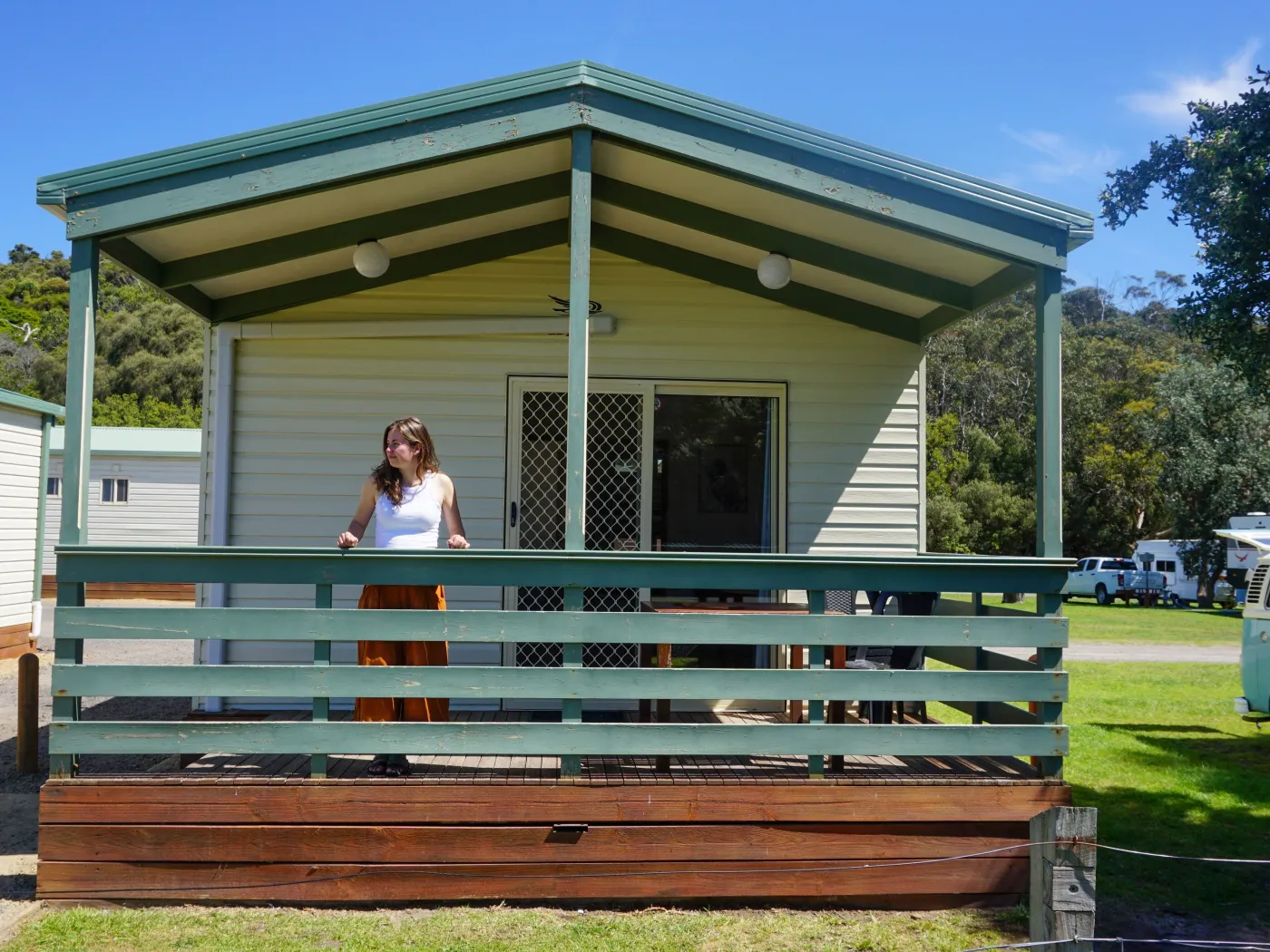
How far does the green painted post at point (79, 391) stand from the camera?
13.5 feet

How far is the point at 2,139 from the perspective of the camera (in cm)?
4922

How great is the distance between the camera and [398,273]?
6.19 m

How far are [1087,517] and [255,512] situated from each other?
34388 millimetres

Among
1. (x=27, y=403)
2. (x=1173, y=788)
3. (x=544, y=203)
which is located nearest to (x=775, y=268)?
(x=544, y=203)

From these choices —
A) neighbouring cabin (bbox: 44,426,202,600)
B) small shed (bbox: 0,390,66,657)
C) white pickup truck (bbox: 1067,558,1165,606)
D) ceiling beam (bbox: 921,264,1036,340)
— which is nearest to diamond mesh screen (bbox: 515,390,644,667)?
ceiling beam (bbox: 921,264,1036,340)

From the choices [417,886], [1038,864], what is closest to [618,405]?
[417,886]

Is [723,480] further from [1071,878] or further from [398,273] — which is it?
[1071,878]

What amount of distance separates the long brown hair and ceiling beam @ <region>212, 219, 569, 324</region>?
193 cm

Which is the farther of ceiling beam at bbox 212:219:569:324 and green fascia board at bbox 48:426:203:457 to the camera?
green fascia board at bbox 48:426:203:457

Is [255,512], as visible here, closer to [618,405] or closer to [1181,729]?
[618,405]

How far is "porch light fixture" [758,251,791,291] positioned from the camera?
5.59m

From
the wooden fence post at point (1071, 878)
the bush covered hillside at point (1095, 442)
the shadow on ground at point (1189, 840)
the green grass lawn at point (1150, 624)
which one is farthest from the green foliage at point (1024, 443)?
the wooden fence post at point (1071, 878)

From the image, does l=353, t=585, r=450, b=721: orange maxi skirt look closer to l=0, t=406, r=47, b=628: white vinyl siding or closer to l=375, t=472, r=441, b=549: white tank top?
l=375, t=472, r=441, b=549: white tank top

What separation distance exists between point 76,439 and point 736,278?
3760 mm
